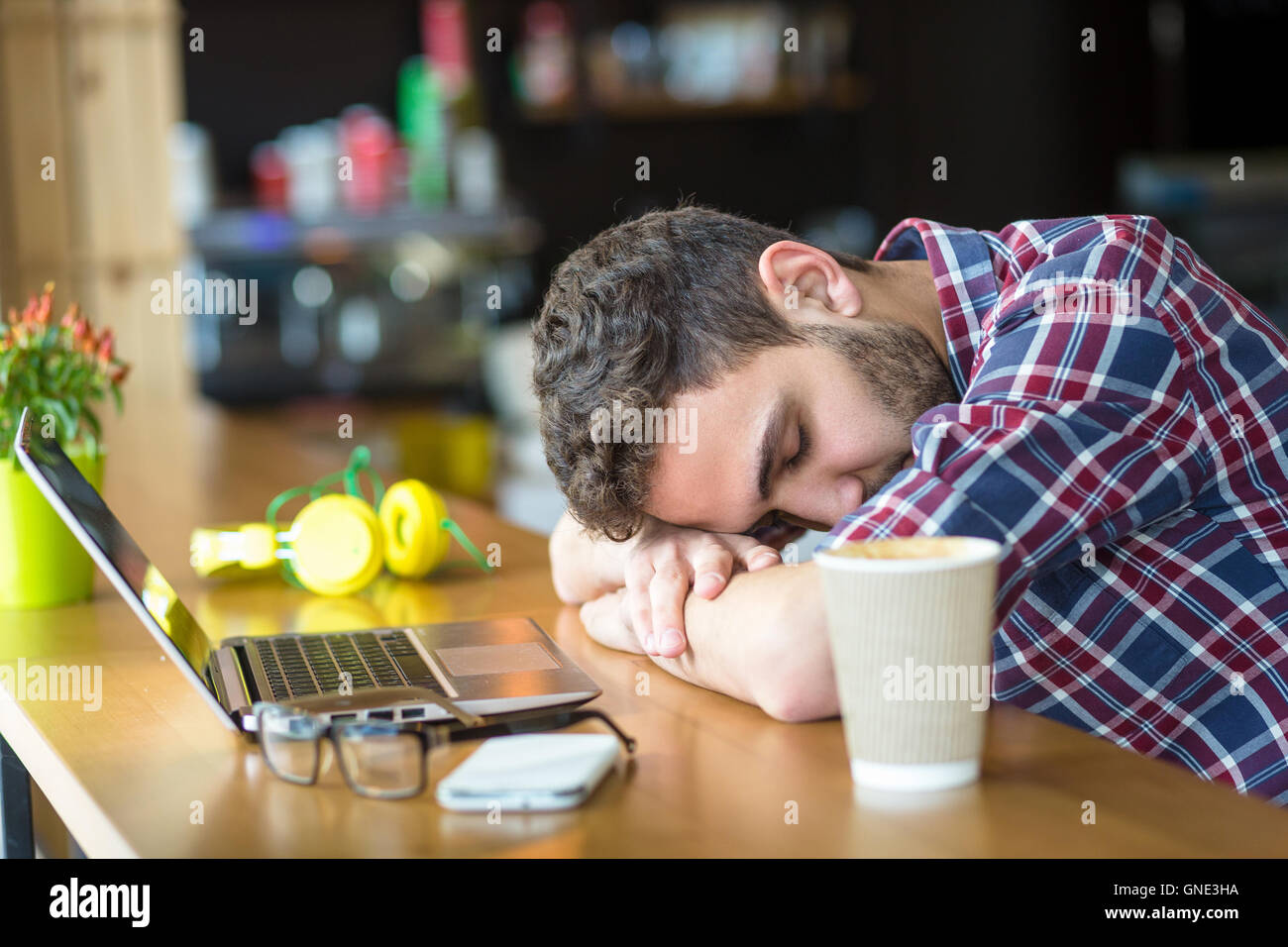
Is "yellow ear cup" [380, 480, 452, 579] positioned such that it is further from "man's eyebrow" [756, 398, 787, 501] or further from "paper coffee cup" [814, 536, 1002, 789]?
"paper coffee cup" [814, 536, 1002, 789]

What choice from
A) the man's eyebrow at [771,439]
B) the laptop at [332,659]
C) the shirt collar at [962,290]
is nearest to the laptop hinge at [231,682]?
the laptop at [332,659]

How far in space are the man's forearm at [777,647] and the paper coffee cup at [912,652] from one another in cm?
10

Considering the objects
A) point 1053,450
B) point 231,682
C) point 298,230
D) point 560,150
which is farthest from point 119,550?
point 560,150

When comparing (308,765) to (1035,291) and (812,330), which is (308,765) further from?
(1035,291)

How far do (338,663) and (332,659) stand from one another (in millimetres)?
15

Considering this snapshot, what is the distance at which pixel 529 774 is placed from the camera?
773 millimetres

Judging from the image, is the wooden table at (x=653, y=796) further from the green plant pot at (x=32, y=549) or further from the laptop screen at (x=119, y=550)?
the green plant pot at (x=32, y=549)

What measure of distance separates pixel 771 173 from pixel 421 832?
4.33m

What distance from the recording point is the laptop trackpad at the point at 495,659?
1015 mm

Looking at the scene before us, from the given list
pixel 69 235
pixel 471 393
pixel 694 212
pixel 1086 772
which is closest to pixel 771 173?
pixel 471 393

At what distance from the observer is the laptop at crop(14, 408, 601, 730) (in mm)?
907

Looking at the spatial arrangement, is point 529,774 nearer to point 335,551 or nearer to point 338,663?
point 338,663

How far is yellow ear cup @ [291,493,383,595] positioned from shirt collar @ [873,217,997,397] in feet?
1.91

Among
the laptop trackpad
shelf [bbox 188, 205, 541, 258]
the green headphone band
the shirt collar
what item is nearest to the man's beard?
the shirt collar
